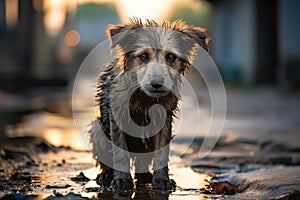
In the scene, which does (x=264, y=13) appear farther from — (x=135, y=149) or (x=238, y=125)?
(x=135, y=149)

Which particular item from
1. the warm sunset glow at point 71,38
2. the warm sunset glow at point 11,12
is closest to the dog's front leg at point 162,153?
the warm sunset glow at point 11,12

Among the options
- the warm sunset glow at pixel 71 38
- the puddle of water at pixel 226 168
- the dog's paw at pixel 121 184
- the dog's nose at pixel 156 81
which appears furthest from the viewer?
the warm sunset glow at pixel 71 38

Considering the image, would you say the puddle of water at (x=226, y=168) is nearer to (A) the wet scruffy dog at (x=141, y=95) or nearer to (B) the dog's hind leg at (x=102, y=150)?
(A) the wet scruffy dog at (x=141, y=95)

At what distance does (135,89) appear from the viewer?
15.2 feet

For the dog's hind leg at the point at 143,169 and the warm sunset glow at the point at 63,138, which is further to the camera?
the warm sunset glow at the point at 63,138

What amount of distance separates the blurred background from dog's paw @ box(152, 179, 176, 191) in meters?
3.44

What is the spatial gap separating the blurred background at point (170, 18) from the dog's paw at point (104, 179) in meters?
3.04

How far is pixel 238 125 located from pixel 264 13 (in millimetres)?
14534

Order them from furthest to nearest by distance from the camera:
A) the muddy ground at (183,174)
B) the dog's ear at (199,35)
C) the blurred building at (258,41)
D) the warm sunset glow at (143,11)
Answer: the blurred building at (258,41) < the warm sunset glow at (143,11) < the dog's ear at (199,35) < the muddy ground at (183,174)

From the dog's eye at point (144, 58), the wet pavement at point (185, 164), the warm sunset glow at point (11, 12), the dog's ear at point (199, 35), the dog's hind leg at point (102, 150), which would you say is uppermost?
the warm sunset glow at point (11, 12)

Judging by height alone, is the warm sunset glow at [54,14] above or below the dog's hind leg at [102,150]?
above

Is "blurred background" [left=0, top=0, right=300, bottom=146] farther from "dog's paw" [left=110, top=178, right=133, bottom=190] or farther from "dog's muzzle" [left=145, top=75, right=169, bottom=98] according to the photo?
"dog's muzzle" [left=145, top=75, right=169, bottom=98]

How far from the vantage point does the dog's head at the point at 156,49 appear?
4492 mm

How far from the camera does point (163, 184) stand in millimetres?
4574
